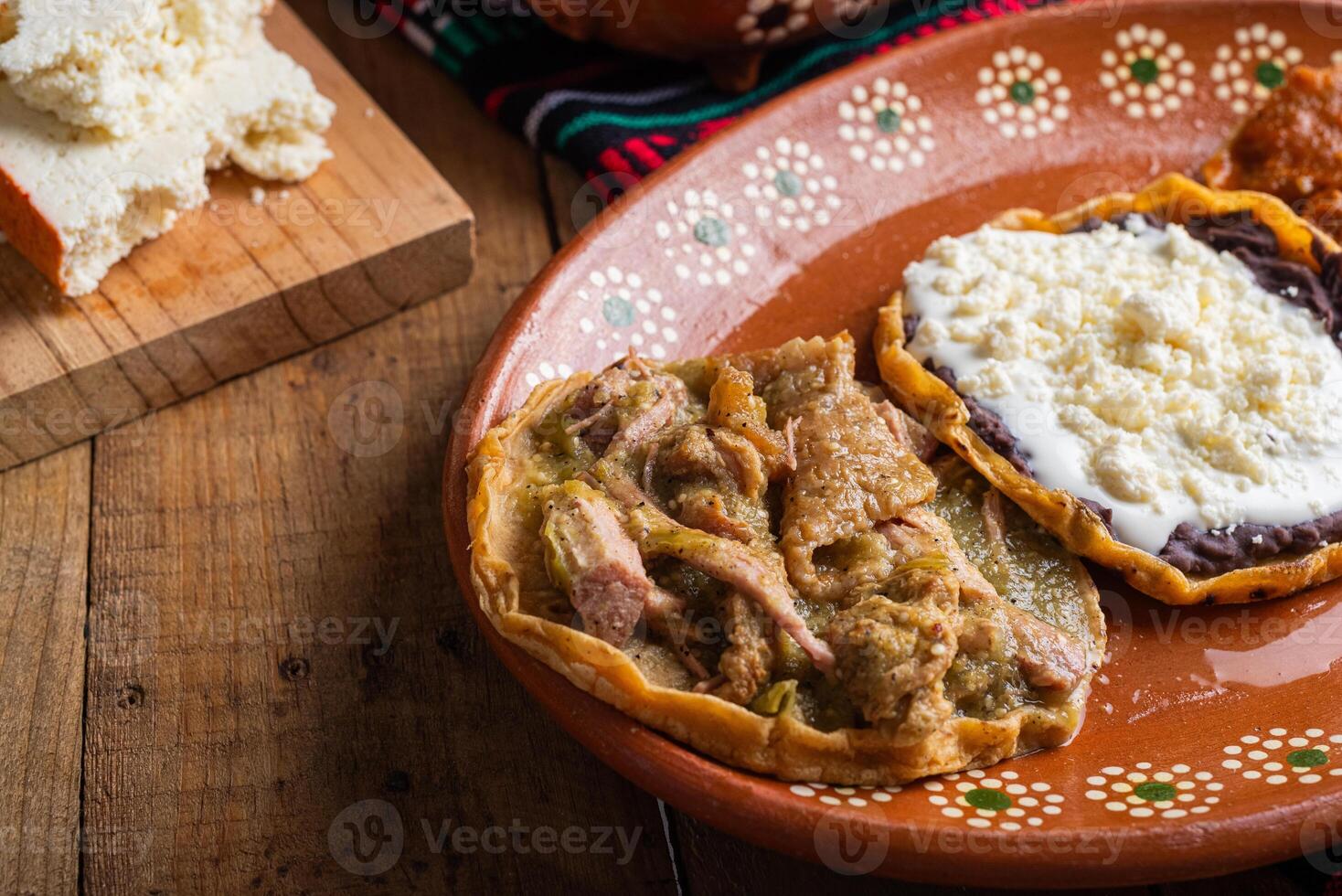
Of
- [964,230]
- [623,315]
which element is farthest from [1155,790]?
→ [964,230]

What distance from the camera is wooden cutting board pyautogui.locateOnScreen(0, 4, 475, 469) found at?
12.0 ft

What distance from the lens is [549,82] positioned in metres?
4.73

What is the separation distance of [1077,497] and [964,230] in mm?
1252

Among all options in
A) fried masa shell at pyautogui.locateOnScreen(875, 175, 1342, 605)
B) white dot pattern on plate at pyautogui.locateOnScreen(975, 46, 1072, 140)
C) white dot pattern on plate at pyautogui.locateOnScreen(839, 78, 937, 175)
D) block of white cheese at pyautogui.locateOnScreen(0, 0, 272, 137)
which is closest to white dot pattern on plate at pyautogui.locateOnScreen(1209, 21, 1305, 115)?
white dot pattern on plate at pyautogui.locateOnScreen(975, 46, 1072, 140)

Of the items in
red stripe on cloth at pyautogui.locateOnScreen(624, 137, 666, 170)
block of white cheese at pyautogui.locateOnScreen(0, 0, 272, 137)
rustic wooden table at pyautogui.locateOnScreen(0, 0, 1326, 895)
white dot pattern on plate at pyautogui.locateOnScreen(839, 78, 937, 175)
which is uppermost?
block of white cheese at pyautogui.locateOnScreen(0, 0, 272, 137)

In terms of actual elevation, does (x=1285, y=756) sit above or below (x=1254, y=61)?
below

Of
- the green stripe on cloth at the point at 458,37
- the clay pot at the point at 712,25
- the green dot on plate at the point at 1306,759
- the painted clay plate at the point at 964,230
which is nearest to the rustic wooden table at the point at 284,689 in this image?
the green dot on plate at the point at 1306,759

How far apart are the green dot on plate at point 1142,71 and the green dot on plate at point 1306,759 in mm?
2613

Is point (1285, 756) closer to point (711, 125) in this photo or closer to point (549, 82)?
point (711, 125)

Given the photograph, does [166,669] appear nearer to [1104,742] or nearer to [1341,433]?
[1104,742]

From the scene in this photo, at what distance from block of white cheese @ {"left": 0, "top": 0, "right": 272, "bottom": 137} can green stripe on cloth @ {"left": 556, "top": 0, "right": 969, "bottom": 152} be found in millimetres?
1275

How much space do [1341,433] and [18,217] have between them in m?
3.78

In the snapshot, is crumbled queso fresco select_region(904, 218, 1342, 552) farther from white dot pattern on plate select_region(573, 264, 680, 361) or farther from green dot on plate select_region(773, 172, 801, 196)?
white dot pattern on plate select_region(573, 264, 680, 361)

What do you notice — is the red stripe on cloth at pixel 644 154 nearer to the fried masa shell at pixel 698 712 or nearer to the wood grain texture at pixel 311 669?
the wood grain texture at pixel 311 669
